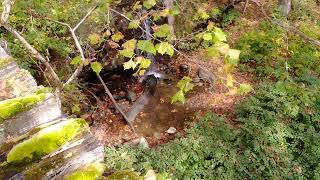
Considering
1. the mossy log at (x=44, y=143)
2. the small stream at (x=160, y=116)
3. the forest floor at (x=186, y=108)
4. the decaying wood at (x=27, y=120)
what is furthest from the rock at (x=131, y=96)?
the decaying wood at (x=27, y=120)

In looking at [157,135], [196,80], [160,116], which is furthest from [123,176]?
[196,80]

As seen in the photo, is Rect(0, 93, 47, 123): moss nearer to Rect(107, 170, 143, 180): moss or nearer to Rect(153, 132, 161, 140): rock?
Rect(107, 170, 143, 180): moss

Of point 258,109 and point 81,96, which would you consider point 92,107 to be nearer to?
point 81,96

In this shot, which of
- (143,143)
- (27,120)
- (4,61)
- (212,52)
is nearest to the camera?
(212,52)

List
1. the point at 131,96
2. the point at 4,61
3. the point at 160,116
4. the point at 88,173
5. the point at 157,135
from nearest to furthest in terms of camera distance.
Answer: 1. the point at 88,173
2. the point at 4,61
3. the point at 157,135
4. the point at 160,116
5. the point at 131,96

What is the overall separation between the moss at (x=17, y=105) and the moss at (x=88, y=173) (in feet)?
3.32

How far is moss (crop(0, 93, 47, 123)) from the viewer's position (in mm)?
3513

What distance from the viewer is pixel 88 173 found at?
2.96 m

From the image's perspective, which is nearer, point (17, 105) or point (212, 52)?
point (212, 52)

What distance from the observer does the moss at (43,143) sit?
9.99 feet

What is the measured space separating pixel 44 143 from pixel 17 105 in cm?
75

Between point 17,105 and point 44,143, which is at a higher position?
point 17,105

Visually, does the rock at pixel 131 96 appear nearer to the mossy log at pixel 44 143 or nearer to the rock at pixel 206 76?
the rock at pixel 206 76

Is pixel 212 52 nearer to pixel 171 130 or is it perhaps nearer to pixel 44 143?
pixel 44 143
